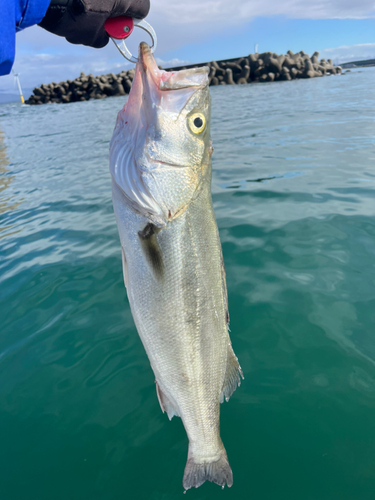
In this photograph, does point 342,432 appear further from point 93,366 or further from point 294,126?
point 294,126

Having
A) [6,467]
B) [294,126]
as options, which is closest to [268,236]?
[6,467]

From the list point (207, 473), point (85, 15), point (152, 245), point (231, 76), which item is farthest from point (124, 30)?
point (231, 76)

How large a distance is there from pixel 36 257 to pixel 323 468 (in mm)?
4571

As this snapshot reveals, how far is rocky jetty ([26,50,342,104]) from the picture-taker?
156ft

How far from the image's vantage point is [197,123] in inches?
85.1

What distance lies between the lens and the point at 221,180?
7.82 meters

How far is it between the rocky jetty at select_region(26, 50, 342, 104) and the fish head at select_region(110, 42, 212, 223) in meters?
48.9

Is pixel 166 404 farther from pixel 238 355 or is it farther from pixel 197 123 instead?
pixel 197 123

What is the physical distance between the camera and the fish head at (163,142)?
2.04 m

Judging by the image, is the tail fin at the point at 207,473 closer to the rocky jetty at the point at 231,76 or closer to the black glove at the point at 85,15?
the black glove at the point at 85,15

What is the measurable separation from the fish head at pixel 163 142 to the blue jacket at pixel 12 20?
0.72 meters

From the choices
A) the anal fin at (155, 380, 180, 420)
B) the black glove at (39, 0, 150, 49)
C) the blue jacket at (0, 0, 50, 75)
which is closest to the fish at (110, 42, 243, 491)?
the anal fin at (155, 380, 180, 420)

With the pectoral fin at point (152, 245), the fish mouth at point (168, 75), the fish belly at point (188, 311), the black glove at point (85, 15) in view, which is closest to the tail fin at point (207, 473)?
the fish belly at point (188, 311)

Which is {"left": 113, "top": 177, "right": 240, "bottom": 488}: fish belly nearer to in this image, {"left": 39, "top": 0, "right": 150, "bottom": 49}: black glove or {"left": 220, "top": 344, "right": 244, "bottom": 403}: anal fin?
{"left": 220, "top": 344, "right": 244, "bottom": 403}: anal fin
